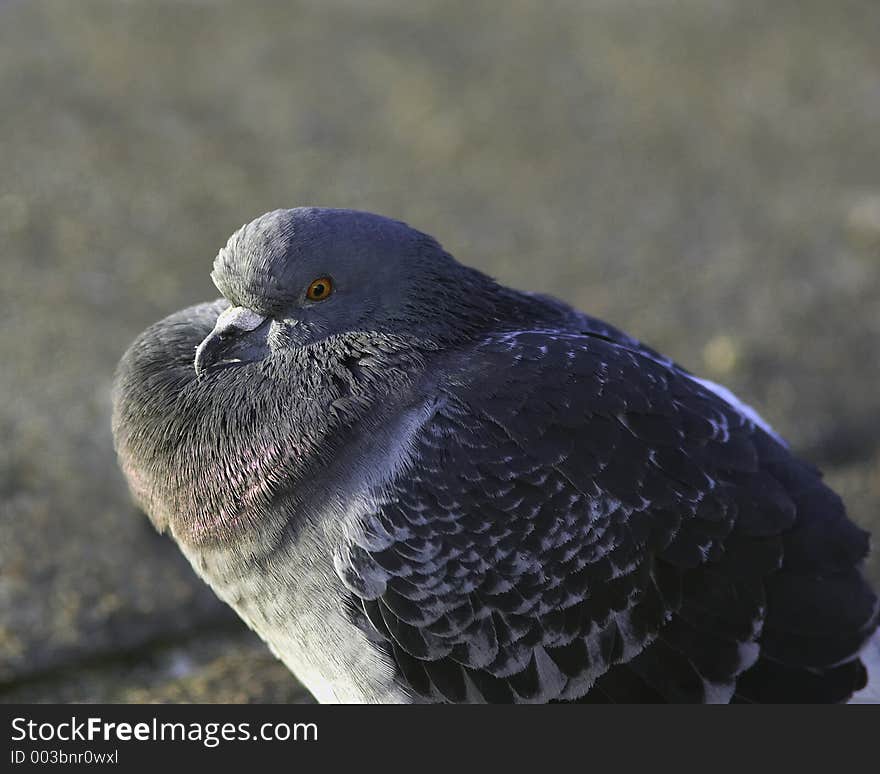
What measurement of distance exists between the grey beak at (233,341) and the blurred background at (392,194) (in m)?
1.89

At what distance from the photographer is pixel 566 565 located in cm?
395

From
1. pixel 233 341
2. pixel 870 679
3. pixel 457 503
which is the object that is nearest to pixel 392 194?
pixel 233 341

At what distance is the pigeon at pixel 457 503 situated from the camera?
3.95 m

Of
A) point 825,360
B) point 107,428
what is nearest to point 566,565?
point 107,428

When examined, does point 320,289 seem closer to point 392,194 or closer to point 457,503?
point 457,503

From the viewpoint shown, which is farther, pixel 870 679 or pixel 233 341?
pixel 870 679

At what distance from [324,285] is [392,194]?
506 centimetres

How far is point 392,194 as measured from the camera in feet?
29.8

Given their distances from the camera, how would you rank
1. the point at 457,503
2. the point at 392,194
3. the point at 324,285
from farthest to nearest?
the point at 392,194, the point at 324,285, the point at 457,503

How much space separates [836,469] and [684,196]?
10.3ft

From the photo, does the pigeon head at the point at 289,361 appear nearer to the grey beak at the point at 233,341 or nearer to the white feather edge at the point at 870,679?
the grey beak at the point at 233,341

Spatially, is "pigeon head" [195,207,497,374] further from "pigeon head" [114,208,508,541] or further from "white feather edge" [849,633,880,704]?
"white feather edge" [849,633,880,704]

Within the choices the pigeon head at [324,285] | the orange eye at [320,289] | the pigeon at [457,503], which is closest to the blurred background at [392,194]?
the pigeon at [457,503]

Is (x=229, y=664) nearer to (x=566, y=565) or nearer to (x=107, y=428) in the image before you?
(x=107, y=428)
